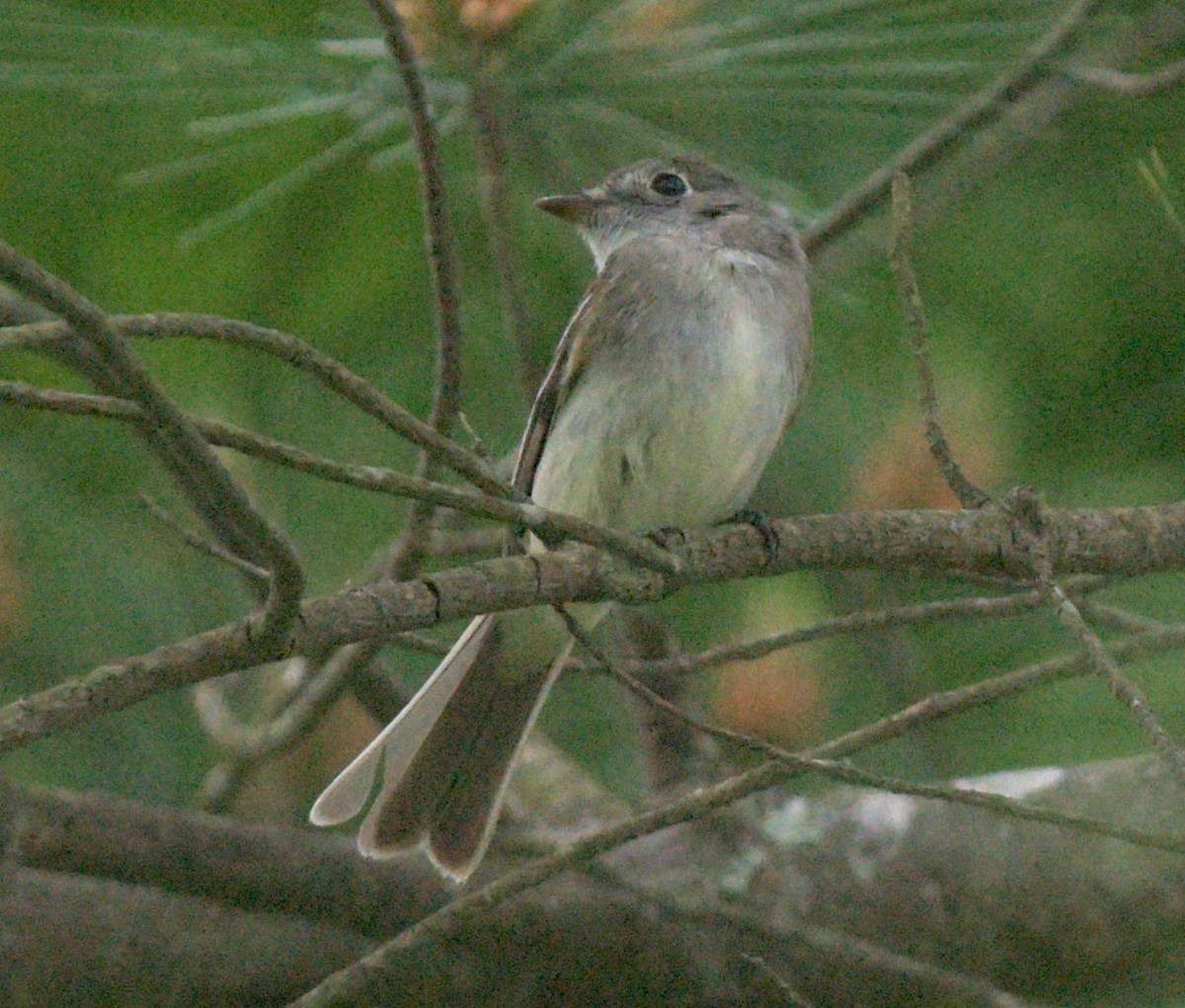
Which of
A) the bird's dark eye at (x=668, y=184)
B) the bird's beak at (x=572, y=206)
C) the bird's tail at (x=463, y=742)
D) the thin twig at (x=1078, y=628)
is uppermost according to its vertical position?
the thin twig at (x=1078, y=628)

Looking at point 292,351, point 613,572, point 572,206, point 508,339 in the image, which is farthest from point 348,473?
point 508,339

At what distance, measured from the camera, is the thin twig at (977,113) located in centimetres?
315

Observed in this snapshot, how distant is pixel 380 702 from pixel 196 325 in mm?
1623

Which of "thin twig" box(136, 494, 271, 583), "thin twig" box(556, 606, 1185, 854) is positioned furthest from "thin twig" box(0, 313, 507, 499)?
"thin twig" box(556, 606, 1185, 854)

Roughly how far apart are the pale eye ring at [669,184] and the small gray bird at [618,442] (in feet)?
0.87

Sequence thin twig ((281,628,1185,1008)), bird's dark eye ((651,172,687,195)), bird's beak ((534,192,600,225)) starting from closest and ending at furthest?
thin twig ((281,628,1185,1008))
bird's beak ((534,192,600,225))
bird's dark eye ((651,172,687,195))

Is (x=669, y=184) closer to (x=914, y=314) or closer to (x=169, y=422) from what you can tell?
(x=914, y=314)

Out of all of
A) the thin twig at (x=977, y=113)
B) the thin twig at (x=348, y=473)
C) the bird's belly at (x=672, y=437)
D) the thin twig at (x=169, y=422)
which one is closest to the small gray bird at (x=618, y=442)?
the bird's belly at (x=672, y=437)

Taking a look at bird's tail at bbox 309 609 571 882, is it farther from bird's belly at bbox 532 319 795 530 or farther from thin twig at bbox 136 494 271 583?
thin twig at bbox 136 494 271 583

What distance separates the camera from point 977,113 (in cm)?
329

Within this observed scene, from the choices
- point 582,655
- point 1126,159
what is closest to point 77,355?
point 582,655

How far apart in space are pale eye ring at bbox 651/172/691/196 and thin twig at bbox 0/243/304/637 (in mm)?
2180

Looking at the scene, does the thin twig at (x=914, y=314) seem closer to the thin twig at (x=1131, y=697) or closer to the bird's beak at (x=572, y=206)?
the thin twig at (x=1131, y=697)

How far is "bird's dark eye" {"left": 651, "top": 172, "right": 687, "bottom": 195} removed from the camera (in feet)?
12.3
